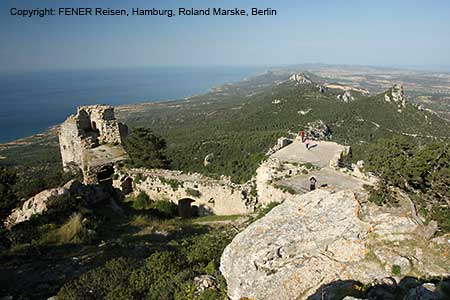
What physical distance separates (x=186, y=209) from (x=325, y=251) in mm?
10202

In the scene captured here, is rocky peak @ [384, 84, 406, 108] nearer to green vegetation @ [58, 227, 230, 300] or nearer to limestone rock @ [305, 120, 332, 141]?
limestone rock @ [305, 120, 332, 141]

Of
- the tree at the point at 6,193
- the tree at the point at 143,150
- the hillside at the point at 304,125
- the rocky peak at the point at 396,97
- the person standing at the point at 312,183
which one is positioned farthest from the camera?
the rocky peak at the point at 396,97

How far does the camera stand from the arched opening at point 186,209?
15.3m

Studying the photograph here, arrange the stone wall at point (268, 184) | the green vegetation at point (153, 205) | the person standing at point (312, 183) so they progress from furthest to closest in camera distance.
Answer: the green vegetation at point (153, 205), the stone wall at point (268, 184), the person standing at point (312, 183)

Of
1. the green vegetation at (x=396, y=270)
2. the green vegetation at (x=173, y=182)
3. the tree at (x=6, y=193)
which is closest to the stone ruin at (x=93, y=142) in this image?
the green vegetation at (x=173, y=182)

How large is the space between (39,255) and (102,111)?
1074cm

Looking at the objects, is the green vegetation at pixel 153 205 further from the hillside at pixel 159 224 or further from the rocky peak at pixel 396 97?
the rocky peak at pixel 396 97

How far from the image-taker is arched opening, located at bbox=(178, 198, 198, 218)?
1530 centimetres

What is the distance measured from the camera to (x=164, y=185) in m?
15.2

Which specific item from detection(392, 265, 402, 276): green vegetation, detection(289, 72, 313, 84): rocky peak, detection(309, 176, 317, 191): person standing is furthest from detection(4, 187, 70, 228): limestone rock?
detection(289, 72, 313, 84): rocky peak

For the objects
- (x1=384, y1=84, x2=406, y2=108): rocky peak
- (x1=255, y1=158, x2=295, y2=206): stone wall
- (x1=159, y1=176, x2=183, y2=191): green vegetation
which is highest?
(x1=384, y1=84, x2=406, y2=108): rocky peak

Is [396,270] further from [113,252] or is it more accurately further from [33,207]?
[33,207]

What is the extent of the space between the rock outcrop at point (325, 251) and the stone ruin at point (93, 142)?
1119 cm

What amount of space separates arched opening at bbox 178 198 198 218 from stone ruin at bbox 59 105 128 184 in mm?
4304
